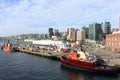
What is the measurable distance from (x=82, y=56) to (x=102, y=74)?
509 inches

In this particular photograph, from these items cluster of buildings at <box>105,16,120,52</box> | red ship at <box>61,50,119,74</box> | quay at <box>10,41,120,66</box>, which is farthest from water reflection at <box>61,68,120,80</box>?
cluster of buildings at <box>105,16,120,52</box>

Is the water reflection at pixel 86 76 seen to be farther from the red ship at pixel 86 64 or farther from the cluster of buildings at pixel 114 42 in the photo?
the cluster of buildings at pixel 114 42

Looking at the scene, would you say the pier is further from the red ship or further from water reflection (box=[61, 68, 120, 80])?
water reflection (box=[61, 68, 120, 80])

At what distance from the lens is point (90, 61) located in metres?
67.9

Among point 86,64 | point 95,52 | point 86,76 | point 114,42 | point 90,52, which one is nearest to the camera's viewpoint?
point 86,76

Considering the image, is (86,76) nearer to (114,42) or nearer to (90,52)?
(90,52)

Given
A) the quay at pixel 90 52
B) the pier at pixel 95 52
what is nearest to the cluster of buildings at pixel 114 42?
the quay at pixel 90 52

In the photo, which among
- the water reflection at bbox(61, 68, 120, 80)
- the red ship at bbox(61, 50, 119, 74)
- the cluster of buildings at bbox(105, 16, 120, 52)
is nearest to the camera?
the water reflection at bbox(61, 68, 120, 80)

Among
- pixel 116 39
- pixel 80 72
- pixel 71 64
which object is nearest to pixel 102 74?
pixel 80 72

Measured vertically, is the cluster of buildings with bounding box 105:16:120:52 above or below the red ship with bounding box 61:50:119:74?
above

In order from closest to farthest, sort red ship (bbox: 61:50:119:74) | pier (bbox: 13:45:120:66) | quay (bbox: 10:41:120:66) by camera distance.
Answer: red ship (bbox: 61:50:119:74), pier (bbox: 13:45:120:66), quay (bbox: 10:41:120:66)

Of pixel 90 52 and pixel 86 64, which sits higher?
pixel 90 52

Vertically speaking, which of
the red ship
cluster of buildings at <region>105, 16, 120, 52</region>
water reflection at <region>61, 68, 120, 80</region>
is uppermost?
cluster of buildings at <region>105, 16, 120, 52</region>

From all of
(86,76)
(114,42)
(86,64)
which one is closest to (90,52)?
(114,42)
